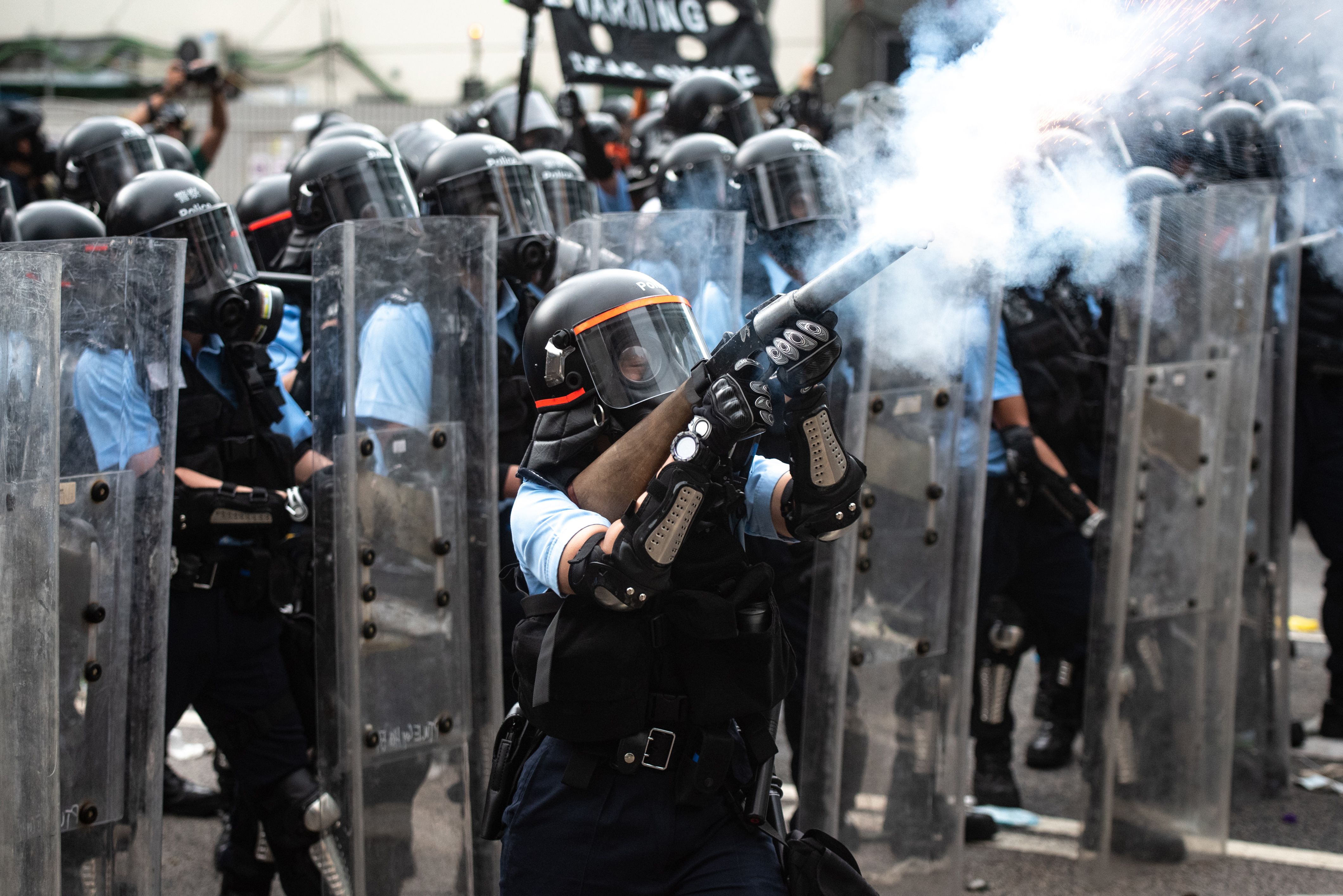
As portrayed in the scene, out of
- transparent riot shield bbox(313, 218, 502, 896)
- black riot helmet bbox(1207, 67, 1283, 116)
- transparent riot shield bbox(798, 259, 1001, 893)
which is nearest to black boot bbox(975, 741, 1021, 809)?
transparent riot shield bbox(798, 259, 1001, 893)

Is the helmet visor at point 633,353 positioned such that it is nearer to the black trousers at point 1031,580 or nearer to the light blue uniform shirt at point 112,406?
the light blue uniform shirt at point 112,406

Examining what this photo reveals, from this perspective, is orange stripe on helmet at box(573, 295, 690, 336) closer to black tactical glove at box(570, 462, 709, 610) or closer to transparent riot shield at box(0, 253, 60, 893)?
black tactical glove at box(570, 462, 709, 610)

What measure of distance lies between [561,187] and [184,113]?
4.47 m

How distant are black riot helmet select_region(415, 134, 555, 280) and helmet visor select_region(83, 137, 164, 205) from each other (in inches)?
78.9

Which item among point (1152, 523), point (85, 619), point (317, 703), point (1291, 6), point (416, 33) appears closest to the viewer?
point (85, 619)

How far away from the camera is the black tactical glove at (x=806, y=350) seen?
95.9 inches

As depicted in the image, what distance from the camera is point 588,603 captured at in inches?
95.0

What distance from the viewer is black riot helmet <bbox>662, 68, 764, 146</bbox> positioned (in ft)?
23.2

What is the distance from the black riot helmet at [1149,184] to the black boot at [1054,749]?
2.17 m

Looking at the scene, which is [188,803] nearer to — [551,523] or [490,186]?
[490,186]

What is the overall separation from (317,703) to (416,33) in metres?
17.2

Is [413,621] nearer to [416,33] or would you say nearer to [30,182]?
[30,182]

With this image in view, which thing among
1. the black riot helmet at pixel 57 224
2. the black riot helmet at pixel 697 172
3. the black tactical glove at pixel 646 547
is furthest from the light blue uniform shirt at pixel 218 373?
the black riot helmet at pixel 697 172

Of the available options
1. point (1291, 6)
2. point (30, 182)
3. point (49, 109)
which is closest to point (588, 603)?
point (1291, 6)
